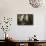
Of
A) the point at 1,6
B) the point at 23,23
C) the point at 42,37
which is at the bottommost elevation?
the point at 42,37

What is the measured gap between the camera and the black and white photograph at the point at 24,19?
4.54 metres

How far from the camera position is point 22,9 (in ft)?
14.8

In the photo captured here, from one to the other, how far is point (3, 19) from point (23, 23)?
73 centimetres

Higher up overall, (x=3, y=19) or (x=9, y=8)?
(x=9, y=8)

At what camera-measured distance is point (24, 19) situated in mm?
4562

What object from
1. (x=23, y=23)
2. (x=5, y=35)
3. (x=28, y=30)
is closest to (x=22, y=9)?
(x=23, y=23)

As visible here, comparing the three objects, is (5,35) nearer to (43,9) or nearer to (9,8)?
(9,8)

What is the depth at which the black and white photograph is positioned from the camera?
4539mm

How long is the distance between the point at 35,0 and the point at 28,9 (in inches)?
17.3

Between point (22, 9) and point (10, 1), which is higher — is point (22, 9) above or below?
below

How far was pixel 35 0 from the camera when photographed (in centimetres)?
461

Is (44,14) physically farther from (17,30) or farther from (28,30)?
(17,30)

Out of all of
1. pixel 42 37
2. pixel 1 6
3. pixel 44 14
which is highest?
pixel 1 6

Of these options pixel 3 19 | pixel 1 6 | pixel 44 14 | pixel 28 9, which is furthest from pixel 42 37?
pixel 1 6
